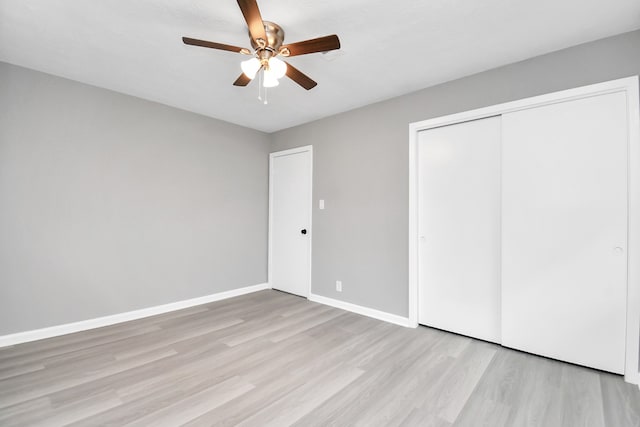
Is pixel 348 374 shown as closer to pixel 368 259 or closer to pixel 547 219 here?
pixel 368 259

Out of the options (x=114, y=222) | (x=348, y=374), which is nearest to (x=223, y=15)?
(x=114, y=222)

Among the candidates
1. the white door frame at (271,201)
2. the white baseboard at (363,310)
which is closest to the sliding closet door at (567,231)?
the white baseboard at (363,310)

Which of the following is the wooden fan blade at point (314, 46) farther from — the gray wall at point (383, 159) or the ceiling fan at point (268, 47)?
the gray wall at point (383, 159)

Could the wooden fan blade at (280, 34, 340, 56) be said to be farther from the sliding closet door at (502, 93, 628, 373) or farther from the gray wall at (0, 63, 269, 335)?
the gray wall at (0, 63, 269, 335)

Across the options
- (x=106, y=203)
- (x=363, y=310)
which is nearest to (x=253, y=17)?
(x=106, y=203)

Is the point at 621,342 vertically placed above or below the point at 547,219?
below

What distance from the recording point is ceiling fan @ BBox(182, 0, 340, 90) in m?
1.67

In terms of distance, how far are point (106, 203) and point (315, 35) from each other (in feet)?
8.94

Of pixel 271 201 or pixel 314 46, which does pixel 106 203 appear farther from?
pixel 314 46

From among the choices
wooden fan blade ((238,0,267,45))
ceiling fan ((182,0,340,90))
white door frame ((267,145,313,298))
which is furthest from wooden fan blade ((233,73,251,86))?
white door frame ((267,145,313,298))

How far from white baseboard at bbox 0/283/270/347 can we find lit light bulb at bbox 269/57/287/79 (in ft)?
9.90

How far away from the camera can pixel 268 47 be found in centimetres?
190

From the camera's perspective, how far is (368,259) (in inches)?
133

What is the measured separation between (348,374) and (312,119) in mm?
3121
